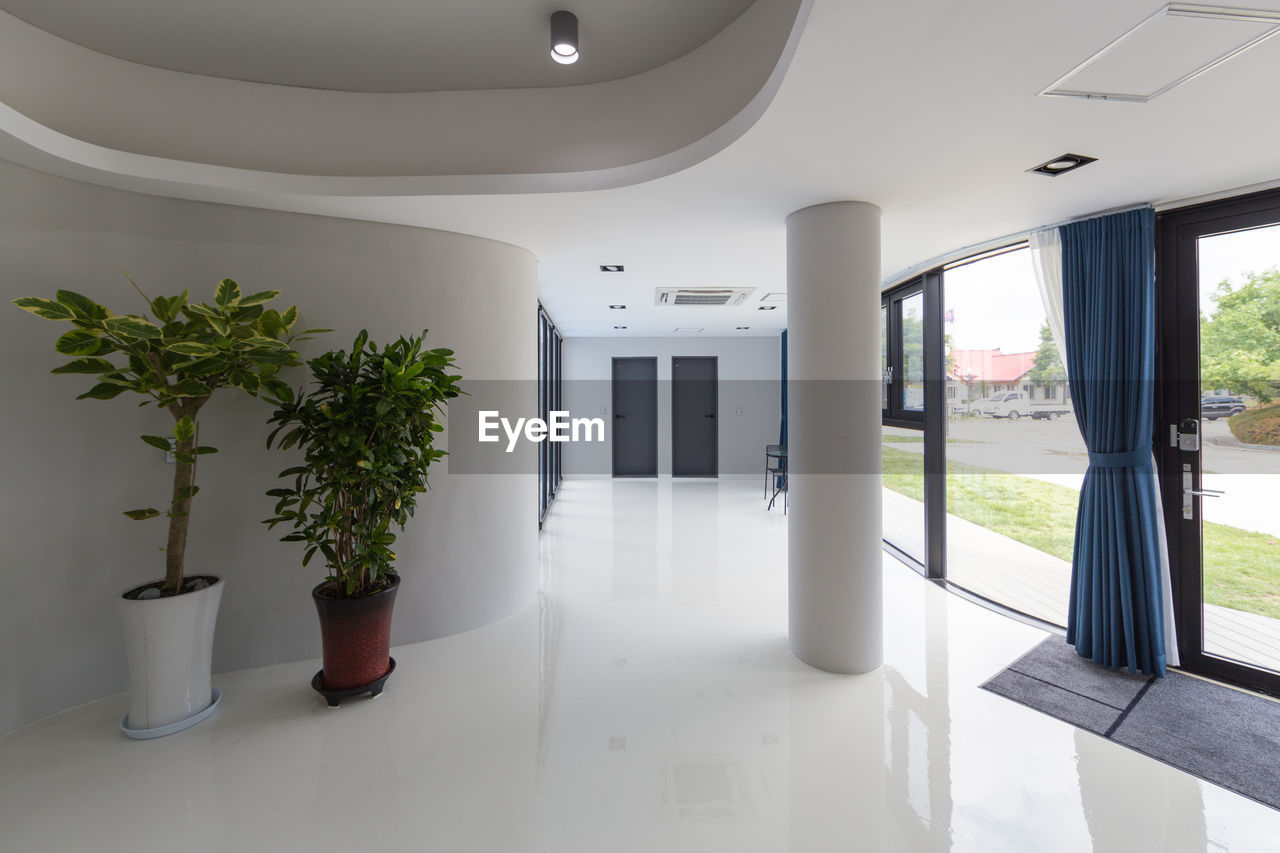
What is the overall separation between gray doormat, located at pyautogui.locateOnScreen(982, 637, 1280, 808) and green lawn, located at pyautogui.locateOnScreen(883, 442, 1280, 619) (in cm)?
51

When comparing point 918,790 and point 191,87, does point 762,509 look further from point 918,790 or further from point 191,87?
point 191,87

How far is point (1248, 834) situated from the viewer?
6.09 ft

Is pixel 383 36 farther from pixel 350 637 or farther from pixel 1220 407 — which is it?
pixel 1220 407

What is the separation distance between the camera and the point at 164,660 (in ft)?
8.01

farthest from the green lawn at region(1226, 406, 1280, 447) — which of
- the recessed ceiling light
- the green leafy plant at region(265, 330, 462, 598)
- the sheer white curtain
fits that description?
the green leafy plant at region(265, 330, 462, 598)

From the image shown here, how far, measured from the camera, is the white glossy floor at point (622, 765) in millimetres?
1883

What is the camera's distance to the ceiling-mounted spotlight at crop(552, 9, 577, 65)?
2.27 meters

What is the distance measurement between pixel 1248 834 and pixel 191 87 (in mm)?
5563

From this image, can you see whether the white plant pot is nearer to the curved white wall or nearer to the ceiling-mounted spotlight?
the curved white wall

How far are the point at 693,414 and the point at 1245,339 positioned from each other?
280 inches

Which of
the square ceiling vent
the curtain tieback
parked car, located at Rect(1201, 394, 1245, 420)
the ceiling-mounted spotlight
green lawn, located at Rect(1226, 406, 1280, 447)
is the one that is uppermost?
the ceiling-mounted spotlight

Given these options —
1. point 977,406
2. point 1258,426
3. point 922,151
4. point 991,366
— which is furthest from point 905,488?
point 922,151

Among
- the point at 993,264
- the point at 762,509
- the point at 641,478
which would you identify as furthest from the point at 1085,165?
the point at 641,478

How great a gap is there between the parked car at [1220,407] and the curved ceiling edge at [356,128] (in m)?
2.95
